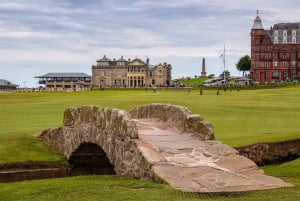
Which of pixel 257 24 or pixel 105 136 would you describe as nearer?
pixel 105 136

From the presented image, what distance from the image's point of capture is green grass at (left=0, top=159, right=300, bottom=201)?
14.7 meters

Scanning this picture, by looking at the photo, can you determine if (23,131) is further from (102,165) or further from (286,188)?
(286,188)

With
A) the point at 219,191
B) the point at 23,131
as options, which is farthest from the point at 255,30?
the point at 219,191

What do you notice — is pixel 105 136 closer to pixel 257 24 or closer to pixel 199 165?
pixel 199 165

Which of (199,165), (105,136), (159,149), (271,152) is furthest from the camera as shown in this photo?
(271,152)

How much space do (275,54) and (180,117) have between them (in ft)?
561

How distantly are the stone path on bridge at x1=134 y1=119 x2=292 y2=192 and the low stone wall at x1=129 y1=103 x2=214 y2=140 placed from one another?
0.37 meters

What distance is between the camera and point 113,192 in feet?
51.2

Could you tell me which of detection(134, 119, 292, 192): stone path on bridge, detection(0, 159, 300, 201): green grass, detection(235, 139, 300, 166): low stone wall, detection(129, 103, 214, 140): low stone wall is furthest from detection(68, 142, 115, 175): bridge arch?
detection(0, 159, 300, 201): green grass

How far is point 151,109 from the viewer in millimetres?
24469

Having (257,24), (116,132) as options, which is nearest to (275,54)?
(257,24)

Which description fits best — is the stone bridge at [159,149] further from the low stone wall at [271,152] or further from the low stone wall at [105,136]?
the low stone wall at [271,152]

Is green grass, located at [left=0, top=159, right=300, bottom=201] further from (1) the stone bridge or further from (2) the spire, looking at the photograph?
(2) the spire

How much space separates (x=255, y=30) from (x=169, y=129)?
569 ft
